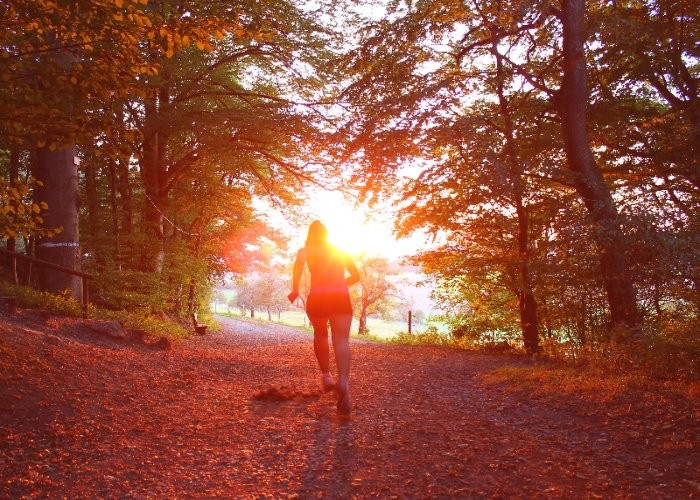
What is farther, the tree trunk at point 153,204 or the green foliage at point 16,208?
the tree trunk at point 153,204

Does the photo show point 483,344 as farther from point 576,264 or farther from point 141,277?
point 141,277

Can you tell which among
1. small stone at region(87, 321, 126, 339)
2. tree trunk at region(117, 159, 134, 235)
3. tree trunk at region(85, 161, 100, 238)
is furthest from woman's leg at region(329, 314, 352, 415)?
tree trunk at region(85, 161, 100, 238)

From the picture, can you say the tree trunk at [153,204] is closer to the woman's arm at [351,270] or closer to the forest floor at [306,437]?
the forest floor at [306,437]

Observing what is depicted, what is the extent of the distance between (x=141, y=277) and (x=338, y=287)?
974cm

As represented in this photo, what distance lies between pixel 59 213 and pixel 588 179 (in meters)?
10.4

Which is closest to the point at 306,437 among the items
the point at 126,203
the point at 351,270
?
the point at 351,270

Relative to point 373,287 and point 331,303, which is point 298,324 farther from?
point 331,303

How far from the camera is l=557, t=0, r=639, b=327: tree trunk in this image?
23.2ft

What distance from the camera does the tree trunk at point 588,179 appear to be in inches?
278

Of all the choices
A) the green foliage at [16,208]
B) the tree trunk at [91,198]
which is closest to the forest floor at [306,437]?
the green foliage at [16,208]

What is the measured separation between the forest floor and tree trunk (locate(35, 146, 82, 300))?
379 centimetres

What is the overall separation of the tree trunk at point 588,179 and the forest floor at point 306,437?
257 centimetres

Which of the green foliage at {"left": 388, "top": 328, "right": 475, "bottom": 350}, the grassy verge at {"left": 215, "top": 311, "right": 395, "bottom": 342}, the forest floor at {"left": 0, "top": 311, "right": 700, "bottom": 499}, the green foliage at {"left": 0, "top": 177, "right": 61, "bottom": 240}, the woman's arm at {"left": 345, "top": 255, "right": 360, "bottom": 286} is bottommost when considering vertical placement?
the grassy verge at {"left": 215, "top": 311, "right": 395, "bottom": 342}

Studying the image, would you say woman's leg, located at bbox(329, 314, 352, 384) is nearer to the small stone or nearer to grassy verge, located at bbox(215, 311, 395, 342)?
the small stone
